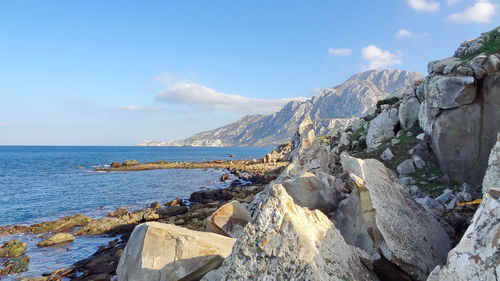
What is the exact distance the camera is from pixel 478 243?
23.0ft

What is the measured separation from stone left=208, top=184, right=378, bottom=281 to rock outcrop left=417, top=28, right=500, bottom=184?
18149mm

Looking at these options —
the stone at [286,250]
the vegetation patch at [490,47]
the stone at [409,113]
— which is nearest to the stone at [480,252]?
the stone at [286,250]

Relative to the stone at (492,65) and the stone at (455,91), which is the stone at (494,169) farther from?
the stone at (492,65)

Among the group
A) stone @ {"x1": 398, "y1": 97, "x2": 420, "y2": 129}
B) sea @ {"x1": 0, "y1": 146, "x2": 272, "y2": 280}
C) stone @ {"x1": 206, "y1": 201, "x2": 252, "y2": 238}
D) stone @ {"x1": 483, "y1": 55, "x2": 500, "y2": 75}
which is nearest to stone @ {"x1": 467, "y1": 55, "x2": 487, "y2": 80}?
stone @ {"x1": 483, "y1": 55, "x2": 500, "y2": 75}

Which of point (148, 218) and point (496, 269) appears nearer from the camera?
point (496, 269)

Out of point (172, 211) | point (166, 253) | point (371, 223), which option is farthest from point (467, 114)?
point (172, 211)

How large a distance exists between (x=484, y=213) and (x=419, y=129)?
28.2 m

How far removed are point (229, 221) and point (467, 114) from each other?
58.8ft

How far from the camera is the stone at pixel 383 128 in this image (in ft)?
125

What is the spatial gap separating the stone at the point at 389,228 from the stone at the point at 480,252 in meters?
3.36

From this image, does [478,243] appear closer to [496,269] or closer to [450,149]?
[496,269]

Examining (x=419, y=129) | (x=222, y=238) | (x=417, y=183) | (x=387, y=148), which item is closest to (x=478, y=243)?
(x=222, y=238)

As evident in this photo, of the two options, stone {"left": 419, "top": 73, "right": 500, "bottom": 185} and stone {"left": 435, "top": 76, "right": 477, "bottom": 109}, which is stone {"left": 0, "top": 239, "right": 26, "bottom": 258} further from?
stone {"left": 435, "top": 76, "right": 477, "bottom": 109}

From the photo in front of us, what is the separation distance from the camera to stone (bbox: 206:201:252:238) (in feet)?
53.0
